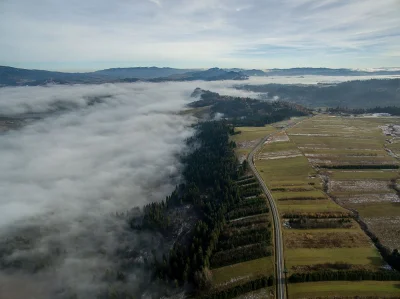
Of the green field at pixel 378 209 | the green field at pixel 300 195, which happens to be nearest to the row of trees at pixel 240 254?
the green field at pixel 300 195

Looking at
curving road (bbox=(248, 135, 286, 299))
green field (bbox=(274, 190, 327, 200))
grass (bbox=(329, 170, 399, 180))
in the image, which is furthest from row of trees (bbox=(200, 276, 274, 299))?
grass (bbox=(329, 170, 399, 180))

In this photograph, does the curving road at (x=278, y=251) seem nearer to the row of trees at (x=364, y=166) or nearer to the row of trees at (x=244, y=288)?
the row of trees at (x=244, y=288)

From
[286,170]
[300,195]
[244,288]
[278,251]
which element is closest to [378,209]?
[300,195]

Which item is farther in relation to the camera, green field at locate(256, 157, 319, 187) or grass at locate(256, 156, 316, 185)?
grass at locate(256, 156, 316, 185)

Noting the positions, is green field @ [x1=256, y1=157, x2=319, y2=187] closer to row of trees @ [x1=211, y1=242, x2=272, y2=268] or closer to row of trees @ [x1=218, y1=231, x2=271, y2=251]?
row of trees @ [x1=218, y1=231, x2=271, y2=251]

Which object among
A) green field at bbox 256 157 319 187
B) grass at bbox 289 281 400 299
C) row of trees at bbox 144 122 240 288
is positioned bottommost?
row of trees at bbox 144 122 240 288

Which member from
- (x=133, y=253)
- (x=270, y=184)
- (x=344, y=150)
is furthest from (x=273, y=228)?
(x=344, y=150)

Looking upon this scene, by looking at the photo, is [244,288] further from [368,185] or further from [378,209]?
[368,185]

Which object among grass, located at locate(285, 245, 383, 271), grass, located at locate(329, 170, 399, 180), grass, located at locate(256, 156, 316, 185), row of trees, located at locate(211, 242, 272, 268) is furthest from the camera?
grass, located at locate(256, 156, 316, 185)

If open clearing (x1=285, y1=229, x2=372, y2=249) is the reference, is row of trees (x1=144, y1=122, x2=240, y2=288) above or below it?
below
